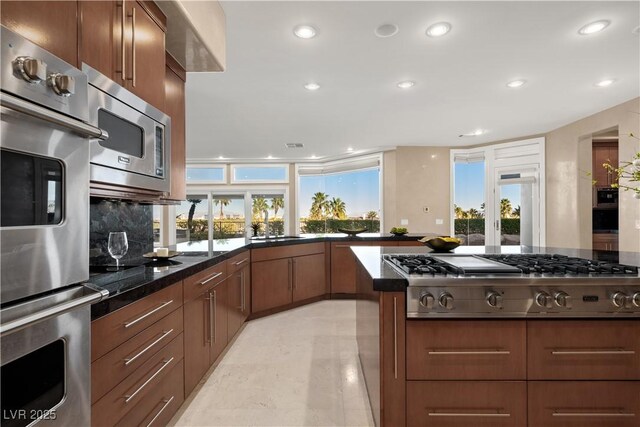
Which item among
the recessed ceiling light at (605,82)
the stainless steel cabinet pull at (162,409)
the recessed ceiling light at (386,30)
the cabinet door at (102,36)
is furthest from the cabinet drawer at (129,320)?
the recessed ceiling light at (605,82)

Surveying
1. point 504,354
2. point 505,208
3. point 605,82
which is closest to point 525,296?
point 504,354

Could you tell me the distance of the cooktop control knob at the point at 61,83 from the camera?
88cm

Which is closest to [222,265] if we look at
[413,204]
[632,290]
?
[632,290]

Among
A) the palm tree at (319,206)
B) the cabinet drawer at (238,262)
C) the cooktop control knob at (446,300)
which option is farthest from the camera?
the palm tree at (319,206)

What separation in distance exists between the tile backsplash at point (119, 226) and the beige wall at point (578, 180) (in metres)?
5.60

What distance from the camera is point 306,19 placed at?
230 centimetres

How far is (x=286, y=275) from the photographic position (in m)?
3.91

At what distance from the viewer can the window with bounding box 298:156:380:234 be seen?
24.3ft

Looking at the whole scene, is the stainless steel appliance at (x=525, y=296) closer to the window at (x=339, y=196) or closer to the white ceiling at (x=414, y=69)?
the white ceiling at (x=414, y=69)

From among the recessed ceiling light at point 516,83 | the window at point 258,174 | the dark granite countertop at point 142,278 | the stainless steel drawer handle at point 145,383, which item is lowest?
the stainless steel drawer handle at point 145,383

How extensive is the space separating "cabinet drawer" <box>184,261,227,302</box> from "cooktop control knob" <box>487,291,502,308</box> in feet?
5.33

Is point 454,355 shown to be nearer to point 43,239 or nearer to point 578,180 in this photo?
point 43,239

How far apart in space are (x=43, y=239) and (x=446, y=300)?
57.2 inches

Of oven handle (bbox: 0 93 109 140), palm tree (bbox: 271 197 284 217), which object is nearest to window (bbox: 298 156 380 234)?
palm tree (bbox: 271 197 284 217)
